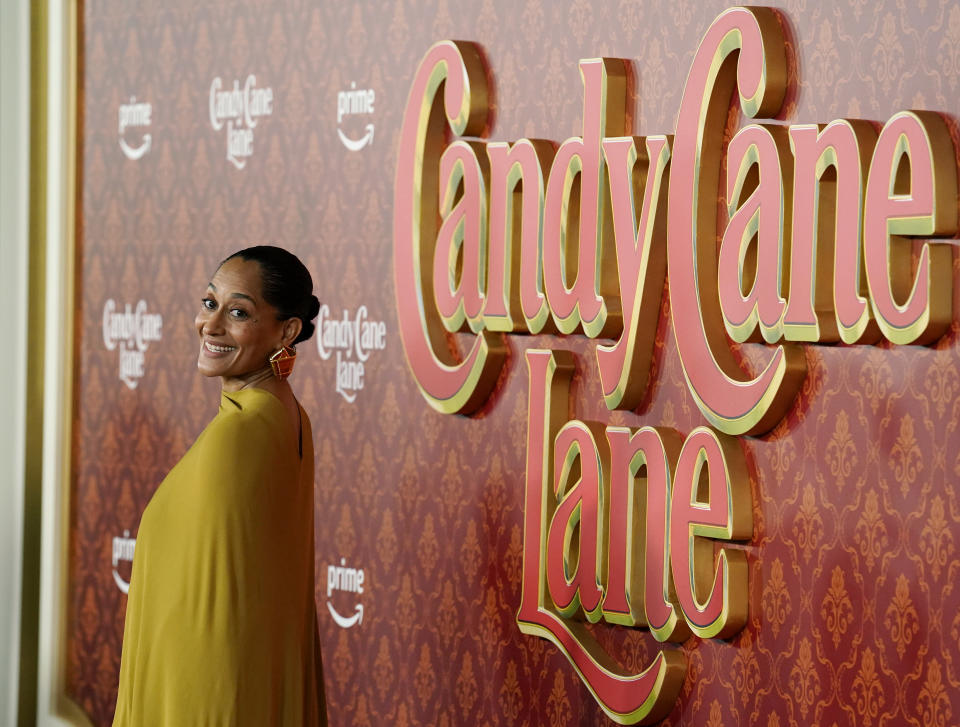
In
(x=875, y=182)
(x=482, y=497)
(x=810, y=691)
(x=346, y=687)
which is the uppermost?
(x=875, y=182)

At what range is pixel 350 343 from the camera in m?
4.25

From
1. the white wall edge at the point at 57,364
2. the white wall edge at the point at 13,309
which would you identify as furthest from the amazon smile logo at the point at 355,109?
the white wall edge at the point at 13,309

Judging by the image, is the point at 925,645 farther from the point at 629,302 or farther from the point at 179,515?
the point at 179,515

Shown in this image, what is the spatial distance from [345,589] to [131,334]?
131cm

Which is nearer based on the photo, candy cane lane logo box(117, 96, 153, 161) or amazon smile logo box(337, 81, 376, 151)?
amazon smile logo box(337, 81, 376, 151)

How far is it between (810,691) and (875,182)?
3.30 feet

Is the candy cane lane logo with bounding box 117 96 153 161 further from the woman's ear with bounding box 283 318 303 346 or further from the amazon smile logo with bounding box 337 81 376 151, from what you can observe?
the woman's ear with bounding box 283 318 303 346

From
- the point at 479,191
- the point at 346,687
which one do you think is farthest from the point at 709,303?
the point at 346,687

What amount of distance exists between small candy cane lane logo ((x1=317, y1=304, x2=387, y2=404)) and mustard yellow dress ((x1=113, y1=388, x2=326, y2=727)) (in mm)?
987

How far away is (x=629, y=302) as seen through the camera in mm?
3447

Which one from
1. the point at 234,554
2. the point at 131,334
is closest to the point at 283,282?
the point at 234,554

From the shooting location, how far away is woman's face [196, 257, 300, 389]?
3.27 meters

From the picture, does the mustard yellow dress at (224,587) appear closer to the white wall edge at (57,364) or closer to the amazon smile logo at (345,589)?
the amazon smile logo at (345,589)

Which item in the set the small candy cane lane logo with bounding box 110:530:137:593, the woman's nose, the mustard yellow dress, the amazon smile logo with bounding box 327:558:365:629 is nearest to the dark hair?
the woman's nose
